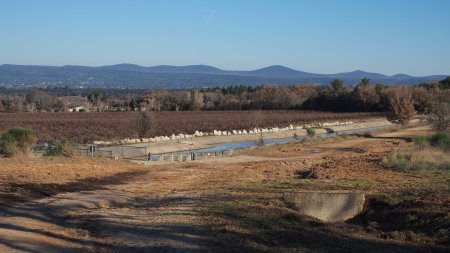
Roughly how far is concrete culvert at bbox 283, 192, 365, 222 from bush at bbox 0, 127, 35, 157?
19.0 metres

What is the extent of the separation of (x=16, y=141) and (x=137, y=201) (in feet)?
56.2

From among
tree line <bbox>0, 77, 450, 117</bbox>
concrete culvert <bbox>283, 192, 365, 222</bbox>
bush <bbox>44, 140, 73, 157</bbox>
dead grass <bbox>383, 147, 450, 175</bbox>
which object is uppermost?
concrete culvert <bbox>283, 192, 365, 222</bbox>

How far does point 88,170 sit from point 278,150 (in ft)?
85.2

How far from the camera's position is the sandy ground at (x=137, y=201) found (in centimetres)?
1120

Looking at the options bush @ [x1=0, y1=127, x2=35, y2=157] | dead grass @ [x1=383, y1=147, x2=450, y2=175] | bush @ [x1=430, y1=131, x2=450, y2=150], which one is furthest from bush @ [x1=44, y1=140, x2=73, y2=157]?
bush @ [x1=430, y1=131, x2=450, y2=150]

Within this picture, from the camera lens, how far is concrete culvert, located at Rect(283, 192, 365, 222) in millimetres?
16344

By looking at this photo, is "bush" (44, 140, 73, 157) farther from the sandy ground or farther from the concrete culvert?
the concrete culvert

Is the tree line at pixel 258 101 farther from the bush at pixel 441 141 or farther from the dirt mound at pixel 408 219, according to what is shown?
the dirt mound at pixel 408 219

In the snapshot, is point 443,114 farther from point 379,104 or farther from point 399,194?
point 379,104

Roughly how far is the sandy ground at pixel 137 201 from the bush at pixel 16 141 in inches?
163

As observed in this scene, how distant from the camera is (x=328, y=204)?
16.5m

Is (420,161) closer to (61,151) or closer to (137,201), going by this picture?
(137,201)

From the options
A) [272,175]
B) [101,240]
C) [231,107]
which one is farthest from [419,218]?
[231,107]

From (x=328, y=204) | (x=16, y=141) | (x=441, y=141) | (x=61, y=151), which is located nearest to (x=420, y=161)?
(x=441, y=141)
